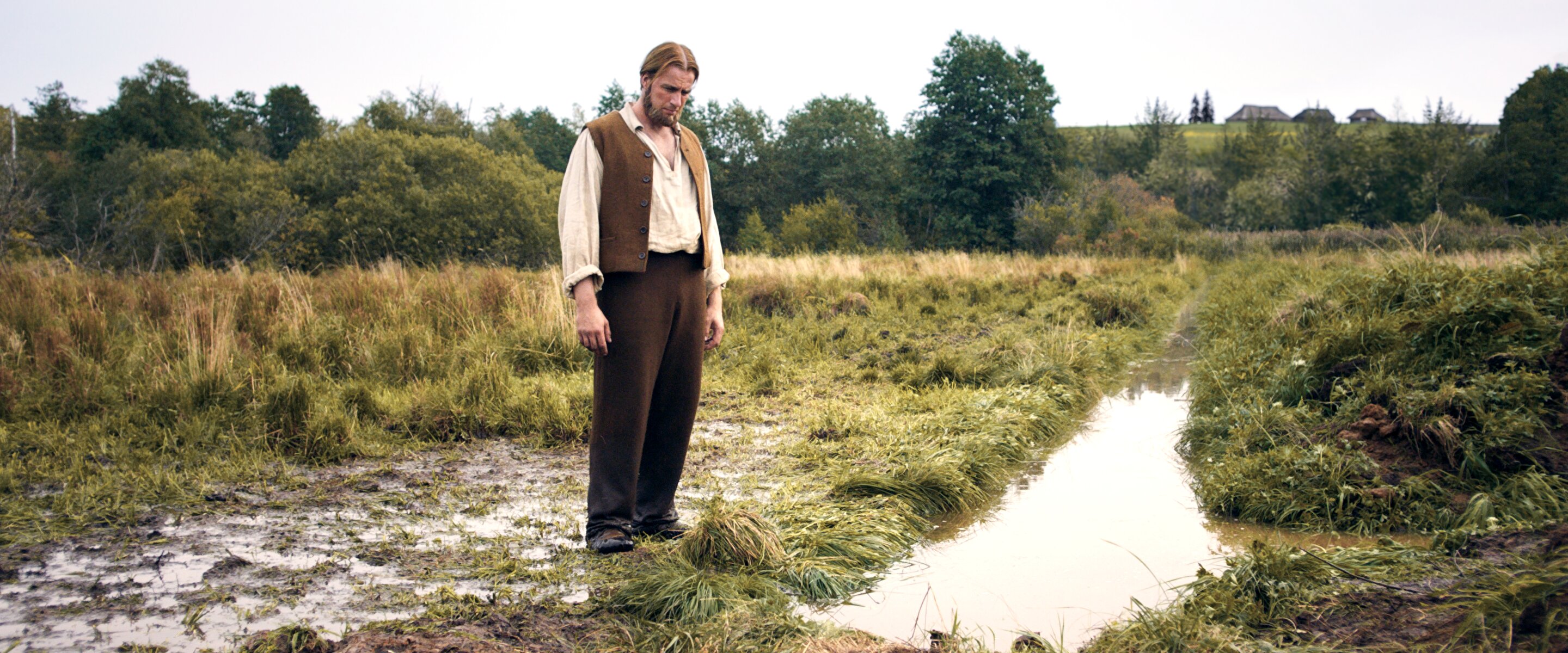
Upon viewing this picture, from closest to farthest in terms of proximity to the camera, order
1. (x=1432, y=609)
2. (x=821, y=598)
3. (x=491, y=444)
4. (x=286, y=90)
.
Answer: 1. (x=1432, y=609)
2. (x=821, y=598)
3. (x=491, y=444)
4. (x=286, y=90)

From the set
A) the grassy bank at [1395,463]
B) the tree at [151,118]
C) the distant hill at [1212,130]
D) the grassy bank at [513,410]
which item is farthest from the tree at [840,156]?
the grassy bank at [1395,463]

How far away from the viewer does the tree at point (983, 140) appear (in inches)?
1652

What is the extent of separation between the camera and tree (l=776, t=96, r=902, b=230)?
54.9 metres

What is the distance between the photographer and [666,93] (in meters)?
3.37

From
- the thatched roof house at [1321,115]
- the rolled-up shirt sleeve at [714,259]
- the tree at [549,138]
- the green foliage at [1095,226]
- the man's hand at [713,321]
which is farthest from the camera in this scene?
the tree at [549,138]

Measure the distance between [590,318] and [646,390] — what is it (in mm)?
420

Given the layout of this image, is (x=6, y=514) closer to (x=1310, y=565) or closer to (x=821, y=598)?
(x=821, y=598)

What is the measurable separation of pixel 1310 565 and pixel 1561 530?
2.23 feet

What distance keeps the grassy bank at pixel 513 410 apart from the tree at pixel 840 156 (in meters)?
44.4

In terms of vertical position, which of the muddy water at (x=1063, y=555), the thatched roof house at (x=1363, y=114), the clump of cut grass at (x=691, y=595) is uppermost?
the thatched roof house at (x=1363, y=114)

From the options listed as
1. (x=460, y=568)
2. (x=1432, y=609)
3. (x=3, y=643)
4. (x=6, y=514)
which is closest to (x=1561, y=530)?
(x=1432, y=609)

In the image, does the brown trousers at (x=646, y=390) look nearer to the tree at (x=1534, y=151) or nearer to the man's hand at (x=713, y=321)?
the man's hand at (x=713, y=321)

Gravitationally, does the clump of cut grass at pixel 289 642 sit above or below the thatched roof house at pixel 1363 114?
below

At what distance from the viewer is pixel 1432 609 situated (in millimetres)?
2568
